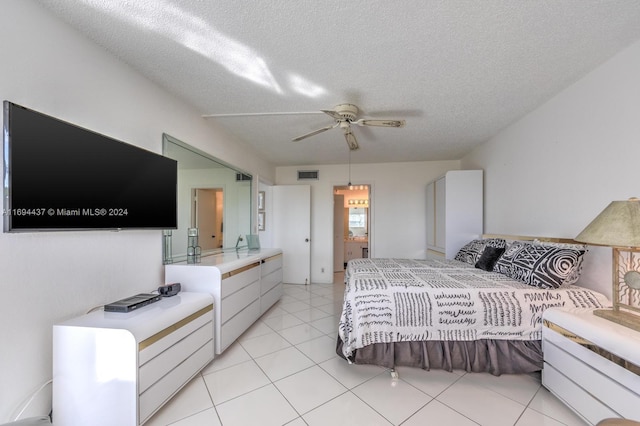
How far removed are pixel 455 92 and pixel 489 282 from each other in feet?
5.70

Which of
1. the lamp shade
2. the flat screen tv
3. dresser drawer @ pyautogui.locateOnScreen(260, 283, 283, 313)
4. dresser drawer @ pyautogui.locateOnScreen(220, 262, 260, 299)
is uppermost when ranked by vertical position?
the flat screen tv

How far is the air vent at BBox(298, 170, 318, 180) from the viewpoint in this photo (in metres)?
5.19

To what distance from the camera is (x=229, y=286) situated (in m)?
2.35

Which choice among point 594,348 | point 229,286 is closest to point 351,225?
point 229,286

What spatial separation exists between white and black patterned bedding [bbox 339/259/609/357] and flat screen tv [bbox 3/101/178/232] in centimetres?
183

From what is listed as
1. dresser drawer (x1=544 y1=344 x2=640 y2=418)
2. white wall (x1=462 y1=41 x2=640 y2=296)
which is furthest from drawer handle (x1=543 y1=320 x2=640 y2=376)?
white wall (x1=462 y1=41 x2=640 y2=296)

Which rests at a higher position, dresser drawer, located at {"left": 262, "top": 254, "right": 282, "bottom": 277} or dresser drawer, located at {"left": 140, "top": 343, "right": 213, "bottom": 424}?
dresser drawer, located at {"left": 262, "top": 254, "right": 282, "bottom": 277}

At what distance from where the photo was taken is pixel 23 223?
3.98 ft

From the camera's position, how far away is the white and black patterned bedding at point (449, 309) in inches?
73.7

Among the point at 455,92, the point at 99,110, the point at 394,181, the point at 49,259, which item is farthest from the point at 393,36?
the point at 394,181

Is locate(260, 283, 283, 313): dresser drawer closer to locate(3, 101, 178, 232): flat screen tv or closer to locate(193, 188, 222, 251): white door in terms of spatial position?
locate(193, 188, 222, 251): white door

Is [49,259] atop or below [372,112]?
below

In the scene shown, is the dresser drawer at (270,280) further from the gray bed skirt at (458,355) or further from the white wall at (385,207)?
the gray bed skirt at (458,355)

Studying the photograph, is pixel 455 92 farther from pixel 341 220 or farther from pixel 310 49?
pixel 341 220
